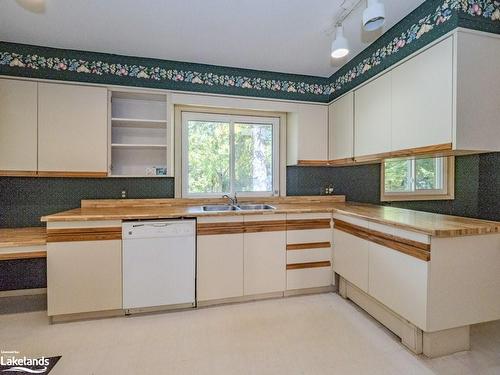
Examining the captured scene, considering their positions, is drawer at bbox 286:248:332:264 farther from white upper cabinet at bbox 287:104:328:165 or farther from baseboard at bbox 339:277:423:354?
white upper cabinet at bbox 287:104:328:165

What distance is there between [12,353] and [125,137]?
2017 millimetres

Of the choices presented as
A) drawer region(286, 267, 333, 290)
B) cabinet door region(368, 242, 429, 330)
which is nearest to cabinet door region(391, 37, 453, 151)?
cabinet door region(368, 242, 429, 330)


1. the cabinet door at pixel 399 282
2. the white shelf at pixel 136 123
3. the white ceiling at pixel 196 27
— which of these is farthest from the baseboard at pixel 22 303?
the cabinet door at pixel 399 282

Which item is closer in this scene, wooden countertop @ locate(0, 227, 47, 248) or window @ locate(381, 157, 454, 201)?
wooden countertop @ locate(0, 227, 47, 248)

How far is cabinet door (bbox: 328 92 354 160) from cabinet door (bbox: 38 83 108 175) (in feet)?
8.15

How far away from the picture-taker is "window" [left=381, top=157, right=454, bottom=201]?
7.88 feet

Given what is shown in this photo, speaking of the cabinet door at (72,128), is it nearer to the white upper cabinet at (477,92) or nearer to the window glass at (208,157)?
the window glass at (208,157)

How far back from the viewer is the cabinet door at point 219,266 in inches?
91.8

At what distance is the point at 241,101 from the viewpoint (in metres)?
2.93

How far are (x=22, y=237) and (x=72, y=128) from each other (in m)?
1.05

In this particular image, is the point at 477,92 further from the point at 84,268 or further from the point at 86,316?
the point at 86,316

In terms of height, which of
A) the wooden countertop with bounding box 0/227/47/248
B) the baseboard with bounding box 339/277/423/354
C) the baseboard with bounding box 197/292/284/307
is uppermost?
the wooden countertop with bounding box 0/227/47/248

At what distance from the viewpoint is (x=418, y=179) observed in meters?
2.58

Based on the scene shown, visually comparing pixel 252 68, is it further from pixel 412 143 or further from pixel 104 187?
pixel 104 187
